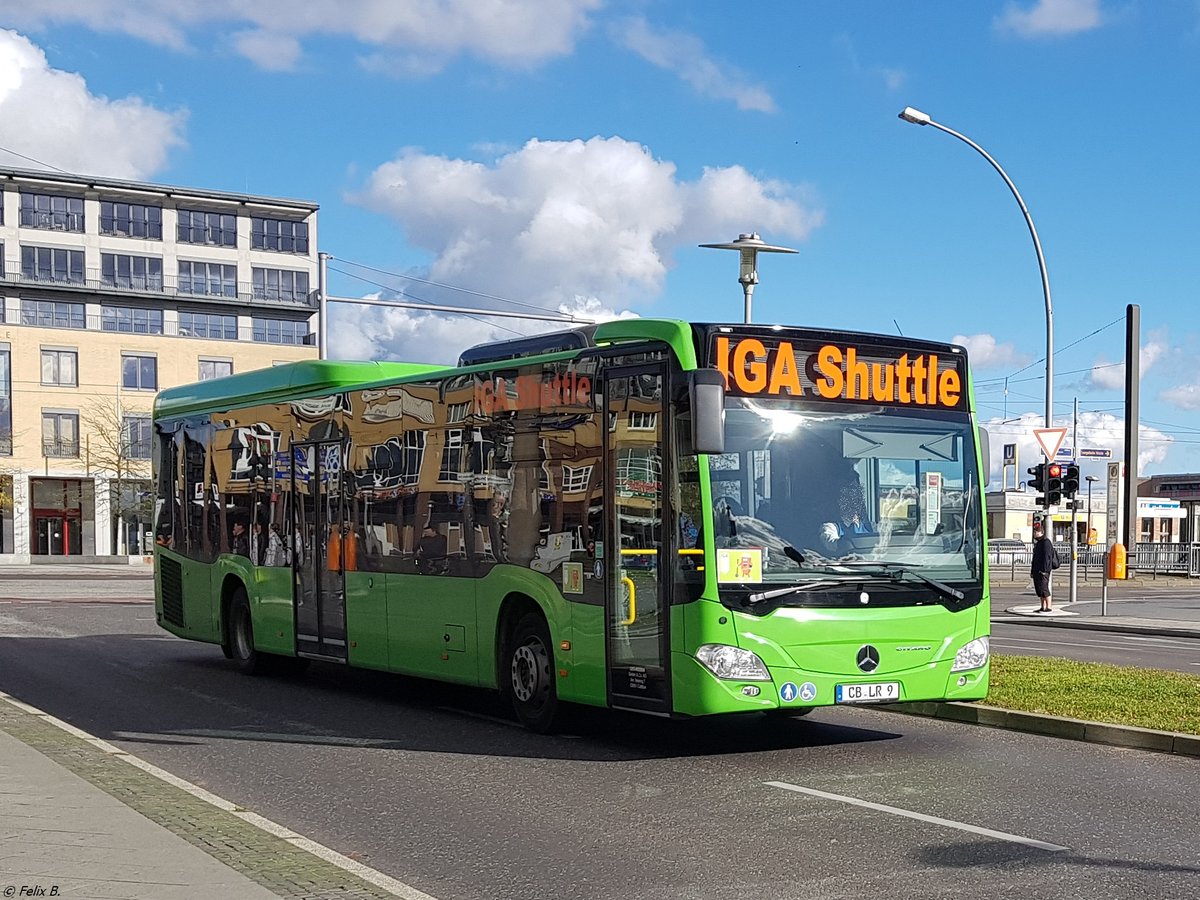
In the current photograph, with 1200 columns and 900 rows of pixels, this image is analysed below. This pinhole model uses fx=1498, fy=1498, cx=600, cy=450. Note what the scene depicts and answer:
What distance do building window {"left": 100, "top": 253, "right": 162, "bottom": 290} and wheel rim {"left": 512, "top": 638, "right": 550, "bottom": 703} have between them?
77.9 m

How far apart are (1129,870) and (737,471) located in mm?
4026

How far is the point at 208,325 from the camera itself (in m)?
87.4

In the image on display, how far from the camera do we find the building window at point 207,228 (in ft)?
289

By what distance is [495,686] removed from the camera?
12.0 metres

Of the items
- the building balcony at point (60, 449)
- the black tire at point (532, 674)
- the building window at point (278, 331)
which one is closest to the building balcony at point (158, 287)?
the building window at point (278, 331)

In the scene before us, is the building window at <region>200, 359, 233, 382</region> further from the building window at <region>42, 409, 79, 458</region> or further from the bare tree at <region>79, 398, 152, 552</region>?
the building window at <region>42, 409, 79, 458</region>

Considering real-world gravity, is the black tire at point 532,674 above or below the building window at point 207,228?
below

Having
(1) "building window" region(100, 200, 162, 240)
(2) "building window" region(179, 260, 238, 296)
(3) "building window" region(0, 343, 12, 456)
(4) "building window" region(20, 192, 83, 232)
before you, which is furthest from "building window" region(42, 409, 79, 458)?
(1) "building window" region(100, 200, 162, 240)

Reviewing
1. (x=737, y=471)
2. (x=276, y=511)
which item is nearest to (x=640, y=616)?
(x=737, y=471)

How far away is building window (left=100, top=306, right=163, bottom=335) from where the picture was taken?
83625 millimetres

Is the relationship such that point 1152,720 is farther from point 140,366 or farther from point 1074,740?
point 140,366

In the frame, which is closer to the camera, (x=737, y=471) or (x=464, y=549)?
(x=737, y=471)

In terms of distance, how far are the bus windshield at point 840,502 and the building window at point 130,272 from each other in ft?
261

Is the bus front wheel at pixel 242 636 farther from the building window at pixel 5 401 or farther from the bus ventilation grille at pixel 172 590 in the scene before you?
the building window at pixel 5 401
